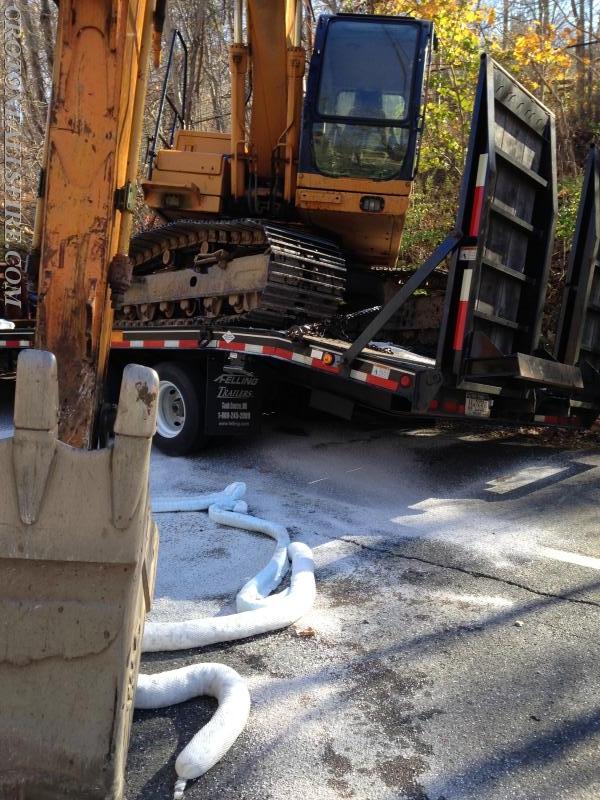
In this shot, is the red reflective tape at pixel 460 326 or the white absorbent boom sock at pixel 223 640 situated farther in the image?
the red reflective tape at pixel 460 326

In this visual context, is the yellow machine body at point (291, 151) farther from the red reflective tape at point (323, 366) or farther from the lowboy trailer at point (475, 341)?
the red reflective tape at point (323, 366)

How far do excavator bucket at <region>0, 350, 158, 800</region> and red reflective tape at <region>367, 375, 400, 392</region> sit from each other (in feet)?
11.6

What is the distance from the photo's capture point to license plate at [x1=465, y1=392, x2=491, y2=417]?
5.80 m

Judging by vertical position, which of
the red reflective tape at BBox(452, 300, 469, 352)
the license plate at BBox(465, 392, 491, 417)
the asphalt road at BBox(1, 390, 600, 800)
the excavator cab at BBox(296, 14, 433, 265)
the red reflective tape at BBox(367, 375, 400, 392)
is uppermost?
the excavator cab at BBox(296, 14, 433, 265)

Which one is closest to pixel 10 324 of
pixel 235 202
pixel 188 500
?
pixel 235 202

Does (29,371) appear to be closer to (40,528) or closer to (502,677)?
(40,528)

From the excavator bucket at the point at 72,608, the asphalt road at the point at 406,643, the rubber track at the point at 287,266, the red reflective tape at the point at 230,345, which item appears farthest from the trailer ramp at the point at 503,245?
the excavator bucket at the point at 72,608

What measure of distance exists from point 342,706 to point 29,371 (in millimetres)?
1736

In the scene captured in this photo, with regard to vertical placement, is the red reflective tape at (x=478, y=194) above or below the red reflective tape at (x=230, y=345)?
above

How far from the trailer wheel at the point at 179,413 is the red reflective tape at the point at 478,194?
9.42 feet

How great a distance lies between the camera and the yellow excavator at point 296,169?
22.8 feet

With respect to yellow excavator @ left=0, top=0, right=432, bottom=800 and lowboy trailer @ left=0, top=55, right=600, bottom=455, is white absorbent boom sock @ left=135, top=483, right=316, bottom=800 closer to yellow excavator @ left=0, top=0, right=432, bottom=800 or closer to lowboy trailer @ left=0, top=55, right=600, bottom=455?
yellow excavator @ left=0, top=0, right=432, bottom=800

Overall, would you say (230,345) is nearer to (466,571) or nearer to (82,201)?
(466,571)

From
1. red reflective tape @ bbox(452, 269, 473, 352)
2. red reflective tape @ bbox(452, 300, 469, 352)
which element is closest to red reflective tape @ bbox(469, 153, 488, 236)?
red reflective tape @ bbox(452, 269, 473, 352)
